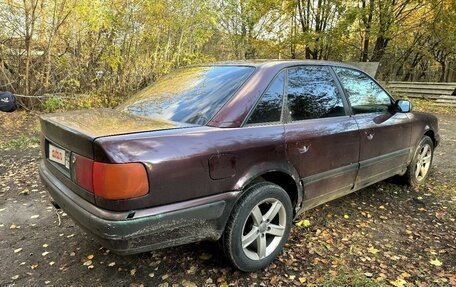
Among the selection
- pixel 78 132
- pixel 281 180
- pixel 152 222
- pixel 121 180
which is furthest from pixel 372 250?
pixel 78 132

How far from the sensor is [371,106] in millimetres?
3611

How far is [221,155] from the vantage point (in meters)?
2.25

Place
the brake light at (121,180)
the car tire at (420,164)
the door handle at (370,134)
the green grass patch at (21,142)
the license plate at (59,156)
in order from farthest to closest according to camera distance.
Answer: the green grass patch at (21,142)
the car tire at (420,164)
the door handle at (370,134)
the license plate at (59,156)
the brake light at (121,180)

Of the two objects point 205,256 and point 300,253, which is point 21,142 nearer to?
point 205,256

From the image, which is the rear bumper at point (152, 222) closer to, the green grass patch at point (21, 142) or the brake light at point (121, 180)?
the brake light at point (121, 180)

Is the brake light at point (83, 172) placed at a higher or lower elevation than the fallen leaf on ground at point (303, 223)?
higher

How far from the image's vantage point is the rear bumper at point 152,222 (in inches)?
77.9

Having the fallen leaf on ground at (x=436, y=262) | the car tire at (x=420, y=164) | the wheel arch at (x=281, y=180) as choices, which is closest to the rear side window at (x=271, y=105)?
the wheel arch at (x=281, y=180)

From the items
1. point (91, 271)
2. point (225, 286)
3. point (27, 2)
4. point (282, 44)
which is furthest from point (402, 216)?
point (282, 44)

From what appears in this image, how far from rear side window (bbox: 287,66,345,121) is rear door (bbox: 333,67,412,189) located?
0.67 feet

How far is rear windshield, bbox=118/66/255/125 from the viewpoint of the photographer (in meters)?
2.51

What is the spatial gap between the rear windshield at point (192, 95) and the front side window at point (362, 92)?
1160 mm

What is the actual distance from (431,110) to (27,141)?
11.9m

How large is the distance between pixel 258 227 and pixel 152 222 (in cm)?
89
